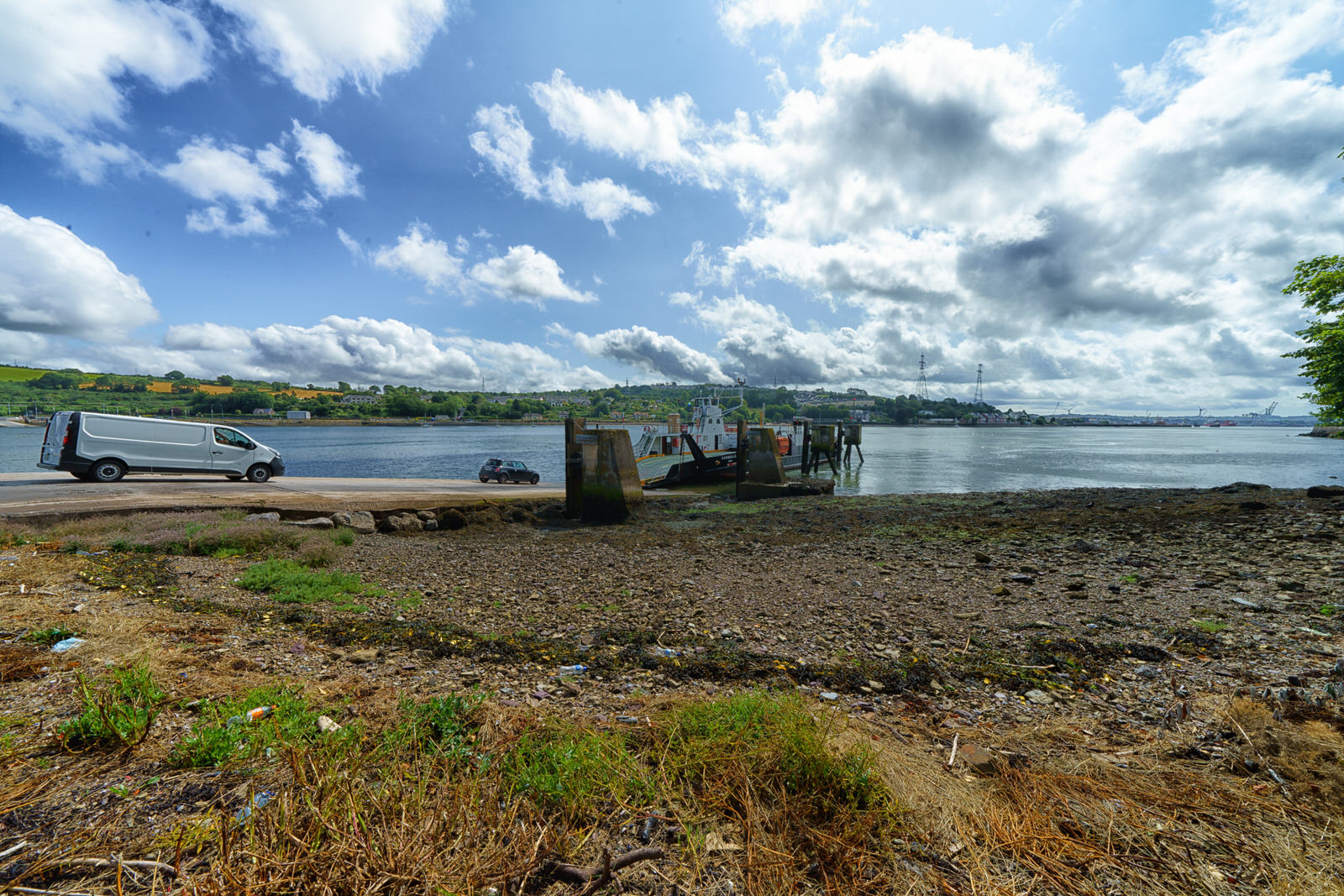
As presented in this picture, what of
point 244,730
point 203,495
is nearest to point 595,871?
point 244,730

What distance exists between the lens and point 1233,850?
2.37 metres

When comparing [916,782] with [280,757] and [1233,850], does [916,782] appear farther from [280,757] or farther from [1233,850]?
[280,757]

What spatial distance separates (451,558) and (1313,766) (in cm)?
1059

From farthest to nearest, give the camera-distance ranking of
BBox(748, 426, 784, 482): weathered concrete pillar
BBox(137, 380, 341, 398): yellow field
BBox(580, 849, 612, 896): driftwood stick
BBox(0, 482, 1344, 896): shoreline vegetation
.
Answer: BBox(137, 380, 341, 398): yellow field → BBox(748, 426, 784, 482): weathered concrete pillar → BBox(0, 482, 1344, 896): shoreline vegetation → BBox(580, 849, 612, 896): driftwood stick

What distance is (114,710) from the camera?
2965mm

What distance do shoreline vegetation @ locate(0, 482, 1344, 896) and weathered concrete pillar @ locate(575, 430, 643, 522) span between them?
30.3ft

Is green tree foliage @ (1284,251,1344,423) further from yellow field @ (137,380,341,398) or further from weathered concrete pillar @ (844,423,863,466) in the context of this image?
yellow field @ (137,380,341,398)

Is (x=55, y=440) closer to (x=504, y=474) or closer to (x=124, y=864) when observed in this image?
(x=504, y=474)

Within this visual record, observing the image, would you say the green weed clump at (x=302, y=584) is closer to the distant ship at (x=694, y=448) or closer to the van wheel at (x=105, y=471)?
the van wheel at (x=105, y=471)

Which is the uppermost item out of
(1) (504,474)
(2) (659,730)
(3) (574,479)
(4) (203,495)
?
(2) (659,730)

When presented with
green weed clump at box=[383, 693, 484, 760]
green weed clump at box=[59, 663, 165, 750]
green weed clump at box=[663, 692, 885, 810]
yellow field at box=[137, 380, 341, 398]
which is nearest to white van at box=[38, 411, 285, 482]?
green weed clump at box=[59, 663, 165, 750]

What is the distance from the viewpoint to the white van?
16.6 meters

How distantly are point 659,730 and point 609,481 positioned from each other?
1472 centimetres

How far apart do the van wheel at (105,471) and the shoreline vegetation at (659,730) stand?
37.5ft
